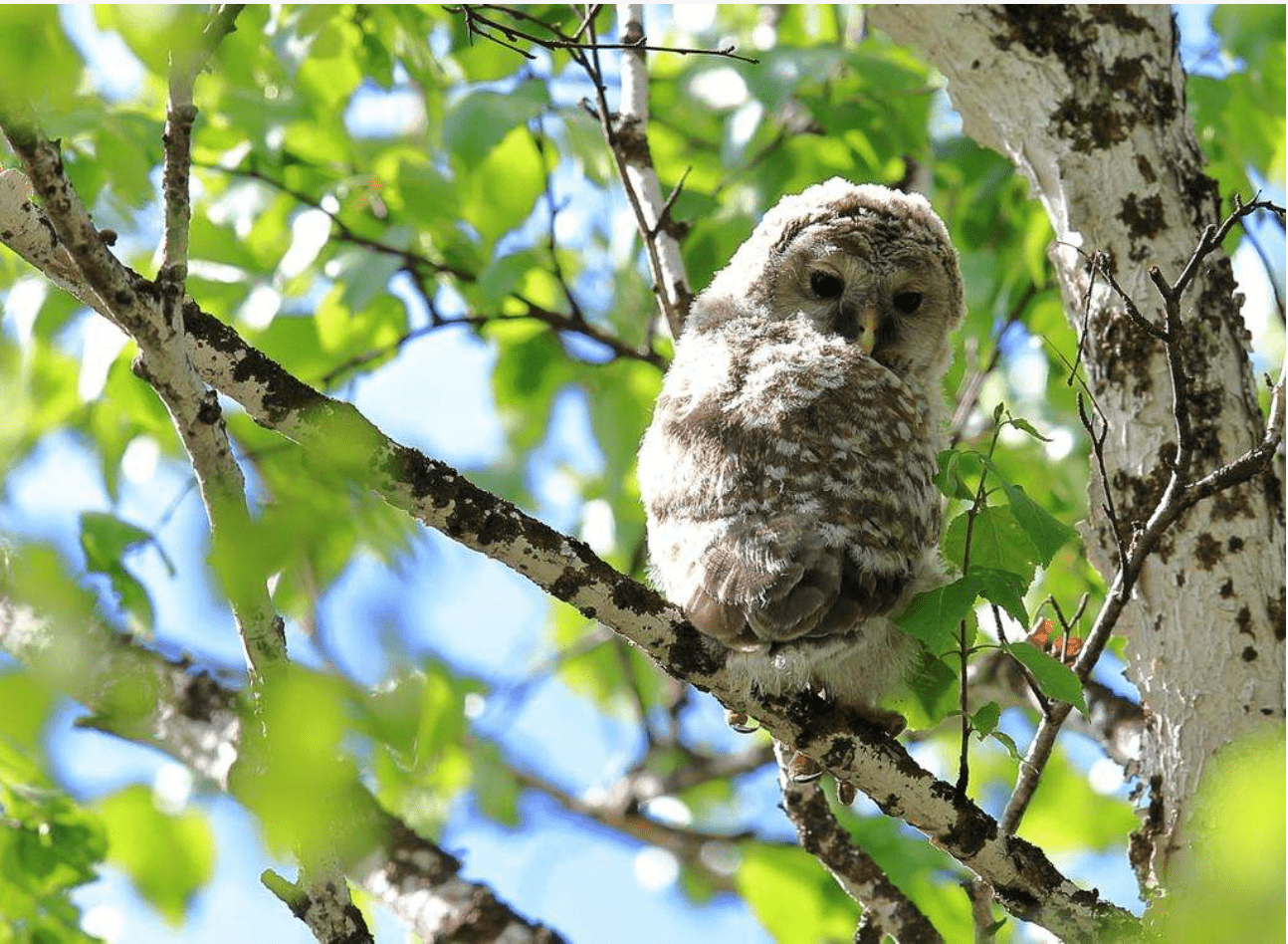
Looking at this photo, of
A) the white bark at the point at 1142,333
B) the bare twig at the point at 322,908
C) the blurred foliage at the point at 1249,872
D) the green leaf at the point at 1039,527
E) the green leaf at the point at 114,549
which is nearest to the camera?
the blurred foliage at the point at 1249,872

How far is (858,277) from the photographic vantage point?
10.0 ft

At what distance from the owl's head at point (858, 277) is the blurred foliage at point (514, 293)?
0.14m

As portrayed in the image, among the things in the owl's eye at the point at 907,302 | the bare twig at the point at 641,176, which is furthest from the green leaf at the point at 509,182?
the owl's eye at the point at 907,302

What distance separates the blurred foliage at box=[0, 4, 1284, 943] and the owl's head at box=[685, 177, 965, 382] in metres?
0.14

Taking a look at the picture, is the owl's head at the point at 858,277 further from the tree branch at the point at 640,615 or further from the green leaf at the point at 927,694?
the tree branch at the point at 640,615

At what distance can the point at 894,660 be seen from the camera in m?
2.27

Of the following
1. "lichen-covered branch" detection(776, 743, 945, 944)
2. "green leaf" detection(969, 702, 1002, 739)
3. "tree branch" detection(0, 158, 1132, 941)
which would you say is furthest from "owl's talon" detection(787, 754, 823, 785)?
"green leaf" detection(969, 702, 1002, 739)

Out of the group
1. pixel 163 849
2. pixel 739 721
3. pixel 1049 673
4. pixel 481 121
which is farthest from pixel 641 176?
pixel 163 849

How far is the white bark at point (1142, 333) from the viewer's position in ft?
8.04

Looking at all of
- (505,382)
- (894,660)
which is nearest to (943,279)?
(894,660)

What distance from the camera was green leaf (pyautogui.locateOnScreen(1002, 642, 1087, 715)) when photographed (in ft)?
6.01

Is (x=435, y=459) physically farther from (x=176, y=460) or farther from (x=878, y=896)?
(x=176, y=460)

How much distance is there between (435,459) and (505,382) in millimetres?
2428

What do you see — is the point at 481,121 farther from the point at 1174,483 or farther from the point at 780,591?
the point at 1174,483
